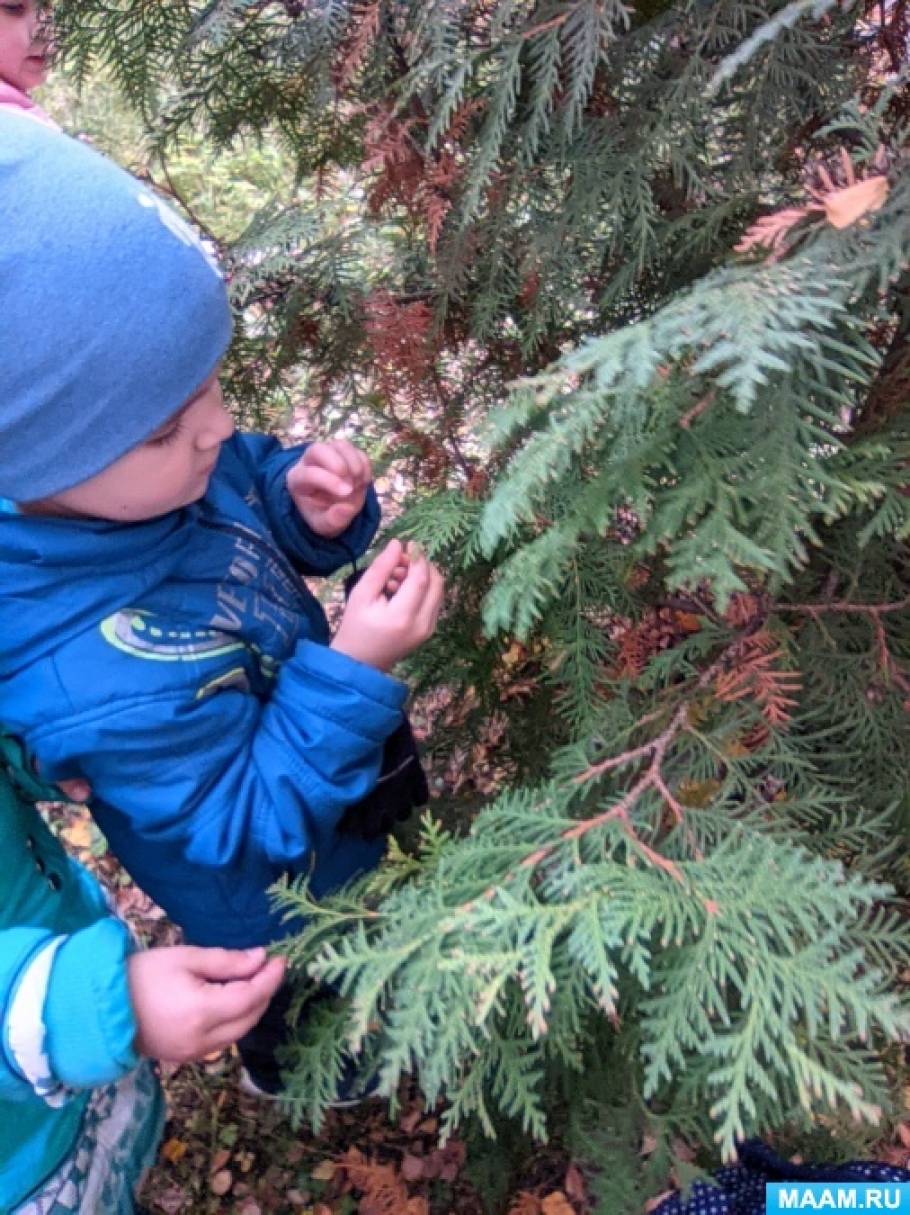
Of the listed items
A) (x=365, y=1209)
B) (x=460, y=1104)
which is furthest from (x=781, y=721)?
(x=365, y=1209)

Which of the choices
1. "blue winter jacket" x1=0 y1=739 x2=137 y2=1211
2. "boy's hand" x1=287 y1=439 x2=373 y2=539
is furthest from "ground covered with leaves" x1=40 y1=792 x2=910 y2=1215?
"blue winter jacket" x1=0 y1=739 x2=137 y2=1211

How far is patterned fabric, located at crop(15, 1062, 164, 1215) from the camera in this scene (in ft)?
5.23

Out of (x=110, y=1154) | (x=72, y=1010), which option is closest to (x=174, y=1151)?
(x=110, y=1154)

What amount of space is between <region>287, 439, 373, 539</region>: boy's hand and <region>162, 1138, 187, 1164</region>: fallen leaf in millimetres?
1632

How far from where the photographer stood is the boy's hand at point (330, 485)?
178 cm

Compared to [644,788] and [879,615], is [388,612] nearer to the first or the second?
[644,788]

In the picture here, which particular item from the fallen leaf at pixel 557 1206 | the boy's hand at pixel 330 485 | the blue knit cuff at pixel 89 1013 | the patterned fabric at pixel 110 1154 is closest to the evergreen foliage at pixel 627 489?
the boy's hand at pixel 330 485

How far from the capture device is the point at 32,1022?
1.28 meters

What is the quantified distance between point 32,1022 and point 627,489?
3.18ft

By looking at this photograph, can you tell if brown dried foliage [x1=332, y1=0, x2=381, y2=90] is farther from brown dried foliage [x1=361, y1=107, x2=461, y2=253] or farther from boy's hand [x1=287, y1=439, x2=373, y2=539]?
boy's hand [x1=287, y1=439, x2=373, y2=539]

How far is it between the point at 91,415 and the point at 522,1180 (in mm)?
1956

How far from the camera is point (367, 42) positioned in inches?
58.8

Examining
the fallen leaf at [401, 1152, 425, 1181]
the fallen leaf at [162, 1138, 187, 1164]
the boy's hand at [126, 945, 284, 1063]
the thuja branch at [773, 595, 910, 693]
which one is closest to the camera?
the boy's hand at [126, 945, 284, 1063]

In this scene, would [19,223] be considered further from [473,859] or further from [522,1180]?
[522,1180]
